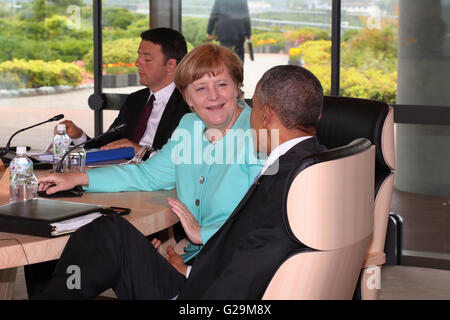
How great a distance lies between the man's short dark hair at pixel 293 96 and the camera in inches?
79.0

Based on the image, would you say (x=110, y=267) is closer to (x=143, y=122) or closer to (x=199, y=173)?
(x=199, y=173)

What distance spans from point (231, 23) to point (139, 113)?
48.1 inches

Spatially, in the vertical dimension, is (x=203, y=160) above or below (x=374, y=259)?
above

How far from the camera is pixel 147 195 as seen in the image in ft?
8.57

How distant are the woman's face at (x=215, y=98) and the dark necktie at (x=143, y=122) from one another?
4.09 feet

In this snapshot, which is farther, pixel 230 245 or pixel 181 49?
pixel 181 49

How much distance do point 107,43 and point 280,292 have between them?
3.84m

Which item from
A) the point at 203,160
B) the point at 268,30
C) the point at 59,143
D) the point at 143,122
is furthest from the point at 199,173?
the point at 268,30

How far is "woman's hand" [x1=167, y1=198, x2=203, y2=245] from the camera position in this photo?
90.9 inches

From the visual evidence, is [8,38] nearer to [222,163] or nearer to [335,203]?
[222,163]

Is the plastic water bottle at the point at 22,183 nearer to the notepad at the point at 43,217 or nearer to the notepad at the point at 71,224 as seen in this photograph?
the notepad at the point at 43,217

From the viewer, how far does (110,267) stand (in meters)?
1.99
